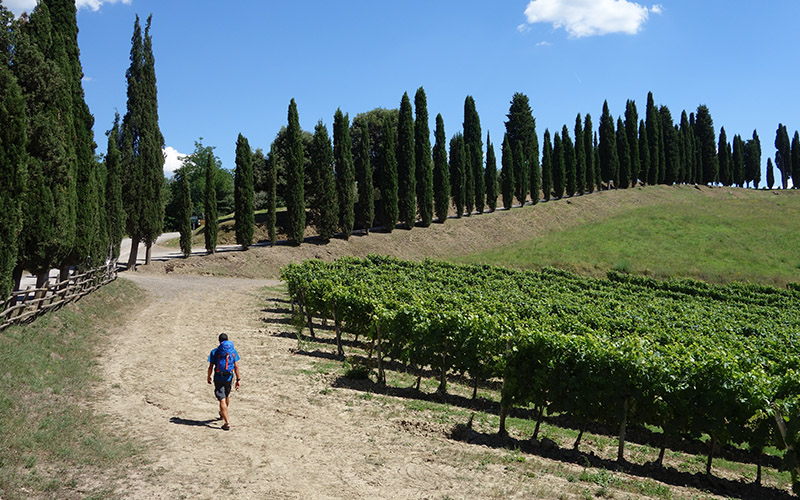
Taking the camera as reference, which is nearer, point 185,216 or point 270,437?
point 270,437

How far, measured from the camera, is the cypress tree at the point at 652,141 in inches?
3521

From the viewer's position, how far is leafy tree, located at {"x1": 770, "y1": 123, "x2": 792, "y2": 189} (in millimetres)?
112375

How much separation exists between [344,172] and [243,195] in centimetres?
1054

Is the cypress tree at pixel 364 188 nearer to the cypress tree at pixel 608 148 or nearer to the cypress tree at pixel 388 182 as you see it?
the cypress tree at pixel 388 182

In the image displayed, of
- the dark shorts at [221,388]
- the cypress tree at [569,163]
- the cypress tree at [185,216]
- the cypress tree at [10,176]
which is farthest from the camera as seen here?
the cypress tree at [569,163]

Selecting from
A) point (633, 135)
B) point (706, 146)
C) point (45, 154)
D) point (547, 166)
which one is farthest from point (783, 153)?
point (45, 154)

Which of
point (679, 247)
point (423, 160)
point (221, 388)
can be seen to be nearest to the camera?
point (221, 388)

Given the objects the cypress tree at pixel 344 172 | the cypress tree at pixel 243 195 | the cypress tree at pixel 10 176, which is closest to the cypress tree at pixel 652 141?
the cypress tree at pixel 344 172

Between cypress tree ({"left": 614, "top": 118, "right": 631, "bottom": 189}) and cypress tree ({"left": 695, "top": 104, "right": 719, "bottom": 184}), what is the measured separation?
26163 millimetres

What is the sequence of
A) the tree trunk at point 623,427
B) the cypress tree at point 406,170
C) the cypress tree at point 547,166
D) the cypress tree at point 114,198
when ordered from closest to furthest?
the tree trunk at point 623,427
the cypress tree at point 114,198
the cypress tree at point 406,170
the cypress tree at point 547,166

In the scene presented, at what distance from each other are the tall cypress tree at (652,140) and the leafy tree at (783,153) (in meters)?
40.7

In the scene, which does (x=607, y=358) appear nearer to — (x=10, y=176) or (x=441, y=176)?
(x=10, y=176)

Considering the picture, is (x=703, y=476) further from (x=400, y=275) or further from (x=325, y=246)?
(x=325, y=246)

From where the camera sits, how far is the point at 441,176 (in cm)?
6088
